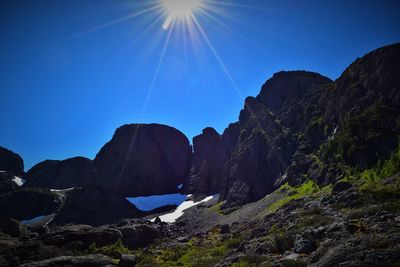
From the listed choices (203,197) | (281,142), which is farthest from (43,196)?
(281,142)

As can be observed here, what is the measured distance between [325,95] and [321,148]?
27.9m

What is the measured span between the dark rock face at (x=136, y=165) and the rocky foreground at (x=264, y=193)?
28.4 inches

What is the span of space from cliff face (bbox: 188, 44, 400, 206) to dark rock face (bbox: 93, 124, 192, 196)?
835 inches

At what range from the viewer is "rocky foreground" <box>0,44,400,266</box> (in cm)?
2308

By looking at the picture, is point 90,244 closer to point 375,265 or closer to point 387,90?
point 375,265

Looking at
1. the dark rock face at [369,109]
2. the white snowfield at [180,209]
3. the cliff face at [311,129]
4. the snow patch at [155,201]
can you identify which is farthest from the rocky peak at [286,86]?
the snow patch at [155,201]

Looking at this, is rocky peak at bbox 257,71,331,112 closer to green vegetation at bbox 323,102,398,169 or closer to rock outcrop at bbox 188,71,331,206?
rock outcrop at bbox 188,71,331,206

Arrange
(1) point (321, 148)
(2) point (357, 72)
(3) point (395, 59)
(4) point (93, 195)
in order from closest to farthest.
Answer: (3) point (395, 59) < (2) point (357, 72) < (1) point (321, 148) < (4) point (93, 195)

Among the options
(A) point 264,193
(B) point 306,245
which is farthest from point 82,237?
(A) point 264,193

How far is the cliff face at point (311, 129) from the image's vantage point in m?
79.4

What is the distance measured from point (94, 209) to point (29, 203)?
150 ft

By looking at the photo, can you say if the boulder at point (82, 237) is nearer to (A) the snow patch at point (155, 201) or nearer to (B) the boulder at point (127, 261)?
(B) the boulder at point (127, 261)

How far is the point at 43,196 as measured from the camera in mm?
157500

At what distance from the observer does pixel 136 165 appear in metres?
184
